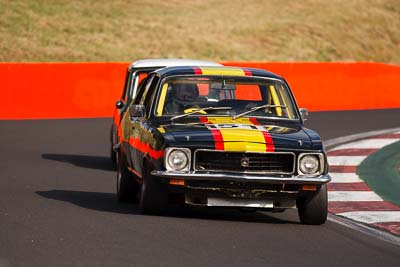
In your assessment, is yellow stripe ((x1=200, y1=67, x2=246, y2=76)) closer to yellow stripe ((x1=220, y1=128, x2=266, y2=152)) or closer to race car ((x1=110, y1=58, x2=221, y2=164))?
yellow stripe ((x1=220, y1=128, x2=266, y2=152))

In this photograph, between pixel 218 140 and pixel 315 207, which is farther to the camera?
pixel 315 207

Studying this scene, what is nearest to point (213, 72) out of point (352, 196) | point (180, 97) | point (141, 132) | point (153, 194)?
point (180, 97)

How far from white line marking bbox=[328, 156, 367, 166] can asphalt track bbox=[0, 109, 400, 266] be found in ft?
11.5

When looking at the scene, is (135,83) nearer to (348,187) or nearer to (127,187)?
(348,187)

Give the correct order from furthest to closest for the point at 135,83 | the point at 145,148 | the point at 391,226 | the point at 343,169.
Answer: the point at 135,83
the point at 343,169
the point at 145,148
the point at 391,226

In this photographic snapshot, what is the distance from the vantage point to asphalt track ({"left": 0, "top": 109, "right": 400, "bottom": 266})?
883 centimetres

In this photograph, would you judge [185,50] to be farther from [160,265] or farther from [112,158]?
[160,265]

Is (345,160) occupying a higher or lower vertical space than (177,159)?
lower

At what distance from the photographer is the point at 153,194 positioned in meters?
11.0

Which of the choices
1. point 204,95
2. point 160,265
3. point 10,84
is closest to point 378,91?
point 10,84

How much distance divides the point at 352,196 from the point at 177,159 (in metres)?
3.64

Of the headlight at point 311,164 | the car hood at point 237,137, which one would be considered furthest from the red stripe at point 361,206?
the headlight at point 311,164

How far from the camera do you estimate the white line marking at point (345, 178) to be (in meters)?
15.4

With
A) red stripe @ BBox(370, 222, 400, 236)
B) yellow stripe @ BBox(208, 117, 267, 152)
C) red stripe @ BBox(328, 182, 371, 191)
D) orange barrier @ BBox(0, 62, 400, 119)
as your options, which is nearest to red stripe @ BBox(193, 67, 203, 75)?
yellow stripe @ BBox(208, 117, 267, 152)
